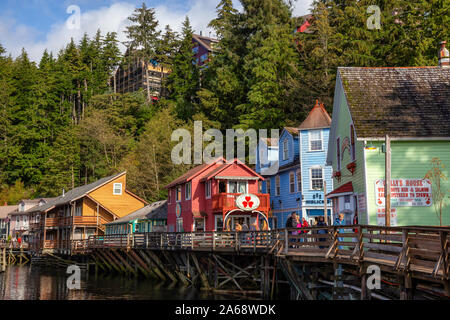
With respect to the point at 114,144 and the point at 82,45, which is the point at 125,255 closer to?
the point at 114,144

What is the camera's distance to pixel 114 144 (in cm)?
6844

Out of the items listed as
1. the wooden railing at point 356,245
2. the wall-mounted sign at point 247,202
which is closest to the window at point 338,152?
the wooden railing at point 356,245

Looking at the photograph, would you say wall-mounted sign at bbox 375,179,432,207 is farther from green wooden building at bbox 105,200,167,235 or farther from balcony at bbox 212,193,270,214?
green wooden building at bbox 105,200,167,235

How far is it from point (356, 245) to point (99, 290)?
71.0ft

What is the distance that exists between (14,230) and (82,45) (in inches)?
1316

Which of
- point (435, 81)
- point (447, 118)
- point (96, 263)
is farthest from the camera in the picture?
point (96, 263)

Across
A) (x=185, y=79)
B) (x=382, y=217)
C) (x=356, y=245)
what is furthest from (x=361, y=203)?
(x=185, y=79)

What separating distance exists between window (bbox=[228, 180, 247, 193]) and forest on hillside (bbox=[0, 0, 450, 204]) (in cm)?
1521

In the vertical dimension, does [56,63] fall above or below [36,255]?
above

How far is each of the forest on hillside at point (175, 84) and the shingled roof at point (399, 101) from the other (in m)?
15.2

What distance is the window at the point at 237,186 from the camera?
37812 mm

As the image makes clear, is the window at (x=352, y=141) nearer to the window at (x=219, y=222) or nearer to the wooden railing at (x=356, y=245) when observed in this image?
the wooden railing at (x=356, y=245)

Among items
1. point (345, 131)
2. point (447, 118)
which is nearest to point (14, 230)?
point (345, 131)

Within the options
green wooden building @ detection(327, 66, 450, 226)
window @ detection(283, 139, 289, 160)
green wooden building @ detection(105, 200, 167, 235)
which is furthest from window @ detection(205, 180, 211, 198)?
green wooden building @ detection(327, 66, 450, 226)
